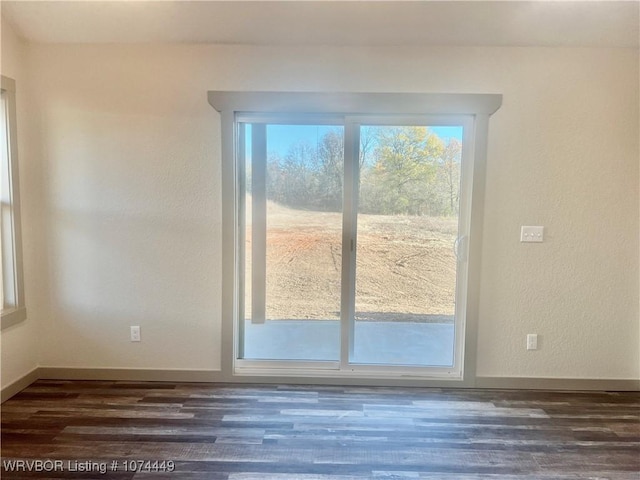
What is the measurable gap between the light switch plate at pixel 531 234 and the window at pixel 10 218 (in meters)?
3.48

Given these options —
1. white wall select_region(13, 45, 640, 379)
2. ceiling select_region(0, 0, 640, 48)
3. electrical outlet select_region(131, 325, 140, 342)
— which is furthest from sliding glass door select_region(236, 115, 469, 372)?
electrical outlet select_region(131, 325, 140, 342)

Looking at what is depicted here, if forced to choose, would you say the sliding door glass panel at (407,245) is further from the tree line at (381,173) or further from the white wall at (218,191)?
the white wall at (218,191)

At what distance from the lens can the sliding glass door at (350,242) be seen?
8.66 ft

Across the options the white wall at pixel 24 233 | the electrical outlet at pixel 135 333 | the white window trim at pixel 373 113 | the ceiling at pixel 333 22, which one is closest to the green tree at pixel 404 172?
the white window trim at pixel 373 113

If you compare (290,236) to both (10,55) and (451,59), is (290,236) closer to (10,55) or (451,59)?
(451,59)

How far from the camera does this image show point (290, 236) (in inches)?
108

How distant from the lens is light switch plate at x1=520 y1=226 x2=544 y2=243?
2.57m

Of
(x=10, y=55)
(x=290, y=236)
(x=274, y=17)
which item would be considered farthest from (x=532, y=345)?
(x=10, y=55)

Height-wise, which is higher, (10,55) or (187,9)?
(187,9)

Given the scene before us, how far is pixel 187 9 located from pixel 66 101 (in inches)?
42.9

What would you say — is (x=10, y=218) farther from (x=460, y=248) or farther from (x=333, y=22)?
(x=460, y=248)

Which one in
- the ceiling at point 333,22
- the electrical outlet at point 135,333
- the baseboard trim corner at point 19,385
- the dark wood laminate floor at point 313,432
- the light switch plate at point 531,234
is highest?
the ceiling at point 333,22

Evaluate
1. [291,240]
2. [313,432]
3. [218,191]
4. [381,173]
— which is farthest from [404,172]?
[313,432]

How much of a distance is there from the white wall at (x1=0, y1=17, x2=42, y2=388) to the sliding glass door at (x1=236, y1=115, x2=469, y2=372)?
57.8 inches
